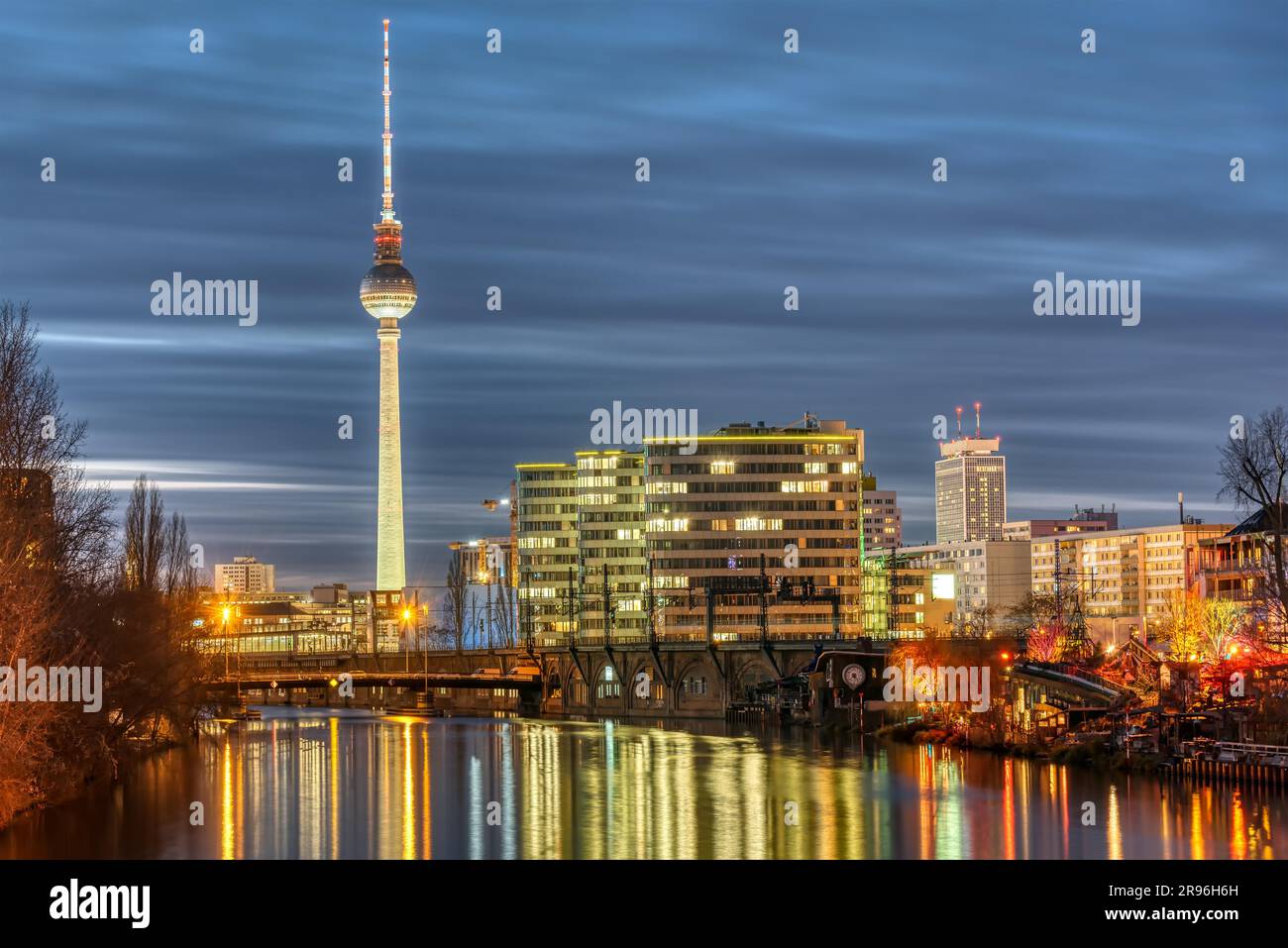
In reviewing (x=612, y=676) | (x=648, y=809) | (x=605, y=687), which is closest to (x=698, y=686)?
(x=612, y=676)

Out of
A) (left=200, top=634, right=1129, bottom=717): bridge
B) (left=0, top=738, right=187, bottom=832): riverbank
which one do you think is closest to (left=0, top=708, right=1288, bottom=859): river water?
(left=0, top=738, right=187, bottom=832): riverbank

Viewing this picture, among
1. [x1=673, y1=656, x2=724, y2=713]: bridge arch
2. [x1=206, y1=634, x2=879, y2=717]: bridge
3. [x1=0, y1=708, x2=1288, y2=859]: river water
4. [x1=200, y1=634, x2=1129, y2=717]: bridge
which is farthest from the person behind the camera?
[x1=673, y1=656, x2=724, y2=713]: bridge arch

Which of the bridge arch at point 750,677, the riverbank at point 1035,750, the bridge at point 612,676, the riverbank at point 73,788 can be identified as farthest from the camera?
the bridge arch at point 750,677

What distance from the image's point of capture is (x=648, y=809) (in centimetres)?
7088

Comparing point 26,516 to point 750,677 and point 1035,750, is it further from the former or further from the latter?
point 750,677

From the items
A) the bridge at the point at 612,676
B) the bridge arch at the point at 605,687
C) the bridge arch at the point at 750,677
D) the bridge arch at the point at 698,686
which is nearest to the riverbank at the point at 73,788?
the bridge at the point at 612,676

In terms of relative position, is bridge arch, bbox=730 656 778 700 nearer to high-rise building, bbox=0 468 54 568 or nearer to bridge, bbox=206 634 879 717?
bridge, bbox=206 634 879 717

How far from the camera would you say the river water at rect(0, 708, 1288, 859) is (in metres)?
58.7

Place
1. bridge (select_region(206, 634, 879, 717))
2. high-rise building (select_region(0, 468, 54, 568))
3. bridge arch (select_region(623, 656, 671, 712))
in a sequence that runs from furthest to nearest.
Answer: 1. bridge arch (select_region(623, 656, 671, 712))
2. bridge (select_region(206, 634, 879, 717))
3. high-rise building (select_region(0, 468, 54, 568))

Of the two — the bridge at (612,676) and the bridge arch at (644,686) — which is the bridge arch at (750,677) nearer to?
the bridge at (612,676)

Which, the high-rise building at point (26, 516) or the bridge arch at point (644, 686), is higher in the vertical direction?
the high-rise building at point (26, 516)

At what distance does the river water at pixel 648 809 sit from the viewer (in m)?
58.7
